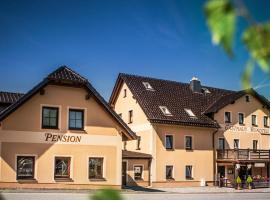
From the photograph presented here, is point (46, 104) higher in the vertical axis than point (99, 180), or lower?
higher

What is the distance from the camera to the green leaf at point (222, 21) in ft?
2.44

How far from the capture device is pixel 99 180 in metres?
26.3

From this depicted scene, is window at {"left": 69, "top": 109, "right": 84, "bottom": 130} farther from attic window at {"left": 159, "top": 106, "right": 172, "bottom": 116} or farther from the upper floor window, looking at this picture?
the upper floor window

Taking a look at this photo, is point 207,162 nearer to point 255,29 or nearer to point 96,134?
point 96,134

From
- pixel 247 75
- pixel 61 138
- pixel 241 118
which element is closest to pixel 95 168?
pixel 61 138

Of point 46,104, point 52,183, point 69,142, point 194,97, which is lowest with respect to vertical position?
point 52,183

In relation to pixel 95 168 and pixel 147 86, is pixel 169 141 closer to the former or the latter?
pixel 147 86

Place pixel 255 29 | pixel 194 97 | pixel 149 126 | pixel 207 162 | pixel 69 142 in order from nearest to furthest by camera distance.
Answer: pixel 255 29 → pixel 69 142 → pixel 149 126 → pixel 207 162 → pixel 194 97

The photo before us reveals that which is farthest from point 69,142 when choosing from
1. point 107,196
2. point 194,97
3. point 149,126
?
point 107,196

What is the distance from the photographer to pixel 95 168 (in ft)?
87.4

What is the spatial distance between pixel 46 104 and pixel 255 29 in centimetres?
2511

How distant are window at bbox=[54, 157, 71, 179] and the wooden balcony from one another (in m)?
15.8

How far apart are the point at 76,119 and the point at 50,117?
149 centimetres

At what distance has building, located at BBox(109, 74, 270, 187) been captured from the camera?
114 feet
